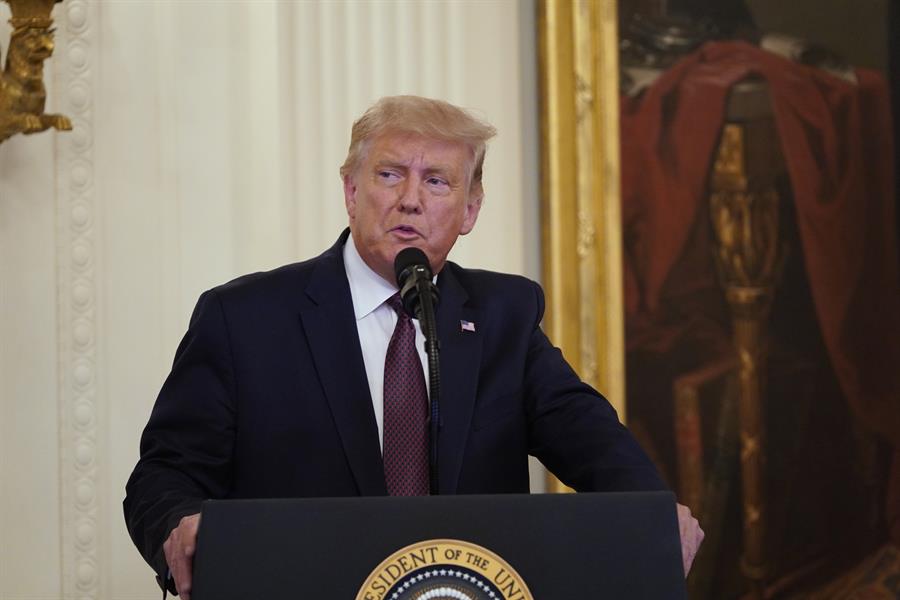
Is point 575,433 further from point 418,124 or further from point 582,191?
point 582,191

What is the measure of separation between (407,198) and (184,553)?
3.41 ft

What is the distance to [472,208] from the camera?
2.93m

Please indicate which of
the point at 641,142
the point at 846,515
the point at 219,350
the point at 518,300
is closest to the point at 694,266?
the point at 641,142

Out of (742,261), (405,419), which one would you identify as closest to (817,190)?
(742,261)

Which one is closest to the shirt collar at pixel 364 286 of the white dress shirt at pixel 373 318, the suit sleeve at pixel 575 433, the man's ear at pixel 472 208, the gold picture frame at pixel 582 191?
the white dress shirt at pixel 373 318

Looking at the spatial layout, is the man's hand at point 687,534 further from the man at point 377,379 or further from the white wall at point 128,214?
the white wall at point 128,214

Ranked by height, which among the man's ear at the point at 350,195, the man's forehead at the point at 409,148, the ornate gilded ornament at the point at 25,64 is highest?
the ornate gilded ornament at the point at 25,64

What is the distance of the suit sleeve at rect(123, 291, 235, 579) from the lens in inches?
93.3

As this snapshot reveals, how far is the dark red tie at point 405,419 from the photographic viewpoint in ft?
8.48

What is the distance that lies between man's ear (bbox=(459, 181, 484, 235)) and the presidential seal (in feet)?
3.89

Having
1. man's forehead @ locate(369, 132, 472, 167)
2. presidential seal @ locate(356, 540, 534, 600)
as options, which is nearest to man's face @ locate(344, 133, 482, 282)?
man's forehead @ locate(369, 132, 472, 167)

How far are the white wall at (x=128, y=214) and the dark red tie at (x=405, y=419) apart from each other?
1239 mm

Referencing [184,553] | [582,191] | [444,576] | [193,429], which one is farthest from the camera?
[582,191]

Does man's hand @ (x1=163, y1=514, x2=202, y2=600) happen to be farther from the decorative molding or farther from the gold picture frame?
the gold picture frame
